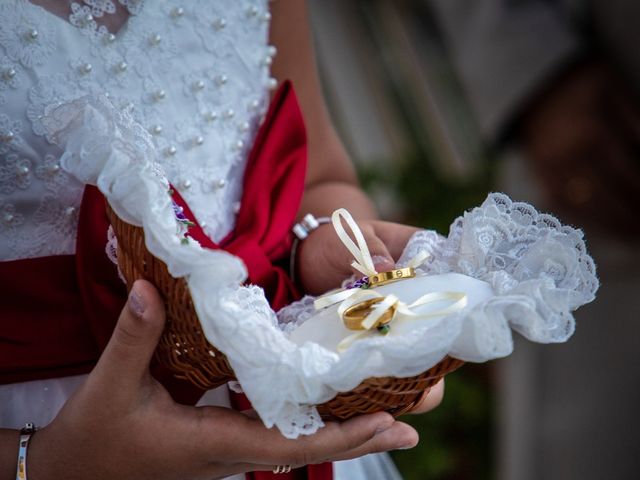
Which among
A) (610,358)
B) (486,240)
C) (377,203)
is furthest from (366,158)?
(486,240)

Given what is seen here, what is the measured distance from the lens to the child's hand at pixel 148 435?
0.86 meters

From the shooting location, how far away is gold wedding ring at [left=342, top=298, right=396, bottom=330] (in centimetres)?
81

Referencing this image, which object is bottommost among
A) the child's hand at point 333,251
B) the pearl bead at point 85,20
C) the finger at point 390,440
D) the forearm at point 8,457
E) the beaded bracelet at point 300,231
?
the finger at point 390,440

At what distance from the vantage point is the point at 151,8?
42.4 inches

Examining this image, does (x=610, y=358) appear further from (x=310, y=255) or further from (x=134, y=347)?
(x=134, y=347)

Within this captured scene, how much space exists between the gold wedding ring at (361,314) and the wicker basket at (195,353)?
0.21 feet

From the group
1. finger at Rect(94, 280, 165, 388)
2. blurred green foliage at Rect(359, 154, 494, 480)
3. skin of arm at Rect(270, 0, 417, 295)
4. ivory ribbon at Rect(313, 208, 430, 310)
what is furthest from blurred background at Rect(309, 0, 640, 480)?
finger at Rect(94, 280, 165, 388)

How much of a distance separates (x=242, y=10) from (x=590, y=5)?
1.53 meters

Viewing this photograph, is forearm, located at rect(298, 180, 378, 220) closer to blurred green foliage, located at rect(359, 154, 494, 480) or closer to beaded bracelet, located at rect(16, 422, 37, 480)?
beaded bracelet, located at rect(16, 422, 37, 480)

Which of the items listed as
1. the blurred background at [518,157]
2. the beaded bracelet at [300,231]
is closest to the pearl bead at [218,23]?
the beaded bracelet at [300,231]

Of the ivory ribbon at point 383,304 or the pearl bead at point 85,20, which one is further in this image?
the pearl bead at point 85,20

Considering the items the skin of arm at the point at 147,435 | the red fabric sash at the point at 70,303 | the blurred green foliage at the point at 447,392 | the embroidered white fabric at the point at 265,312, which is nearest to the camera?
the embroidered white fabric at the point at 265,312

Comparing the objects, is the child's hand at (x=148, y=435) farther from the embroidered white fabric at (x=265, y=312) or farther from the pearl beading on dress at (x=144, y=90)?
the pearl beading on dress at (x=144, y=90)

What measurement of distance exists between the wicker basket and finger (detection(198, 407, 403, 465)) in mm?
16
